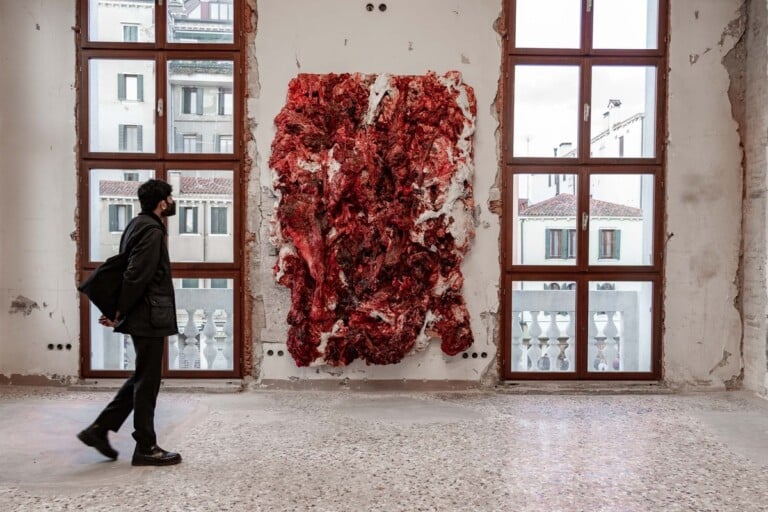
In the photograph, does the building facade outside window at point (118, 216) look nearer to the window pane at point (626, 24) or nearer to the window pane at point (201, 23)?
the window pane at point (201, 23)

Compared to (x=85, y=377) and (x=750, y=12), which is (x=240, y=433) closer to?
(x=85, y=377)

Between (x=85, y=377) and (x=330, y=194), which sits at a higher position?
(x=330, y=194)

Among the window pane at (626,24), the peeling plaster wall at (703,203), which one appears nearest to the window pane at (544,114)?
the window pane at (626,24)

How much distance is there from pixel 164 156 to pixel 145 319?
1891mm

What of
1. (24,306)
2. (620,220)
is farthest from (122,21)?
(620,220)

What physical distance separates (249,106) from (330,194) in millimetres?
893

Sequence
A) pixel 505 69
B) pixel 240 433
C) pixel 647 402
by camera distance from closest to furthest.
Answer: pixel 240 433 < pixel 647 402 < pixel 505 69

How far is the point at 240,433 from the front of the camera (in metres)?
3.14

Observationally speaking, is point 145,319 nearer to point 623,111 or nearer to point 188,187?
point 188,187

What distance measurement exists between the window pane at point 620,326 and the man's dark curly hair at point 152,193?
305cm

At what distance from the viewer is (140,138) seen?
13.7ft

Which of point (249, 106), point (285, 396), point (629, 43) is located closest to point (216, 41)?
point (249, 106)

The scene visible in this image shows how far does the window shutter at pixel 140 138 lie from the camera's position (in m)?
4.16

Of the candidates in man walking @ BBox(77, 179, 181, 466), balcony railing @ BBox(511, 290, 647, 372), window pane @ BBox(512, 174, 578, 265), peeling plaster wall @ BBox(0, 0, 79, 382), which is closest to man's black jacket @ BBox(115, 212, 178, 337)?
man walking @ BBox(77, 179, 181, 466)
